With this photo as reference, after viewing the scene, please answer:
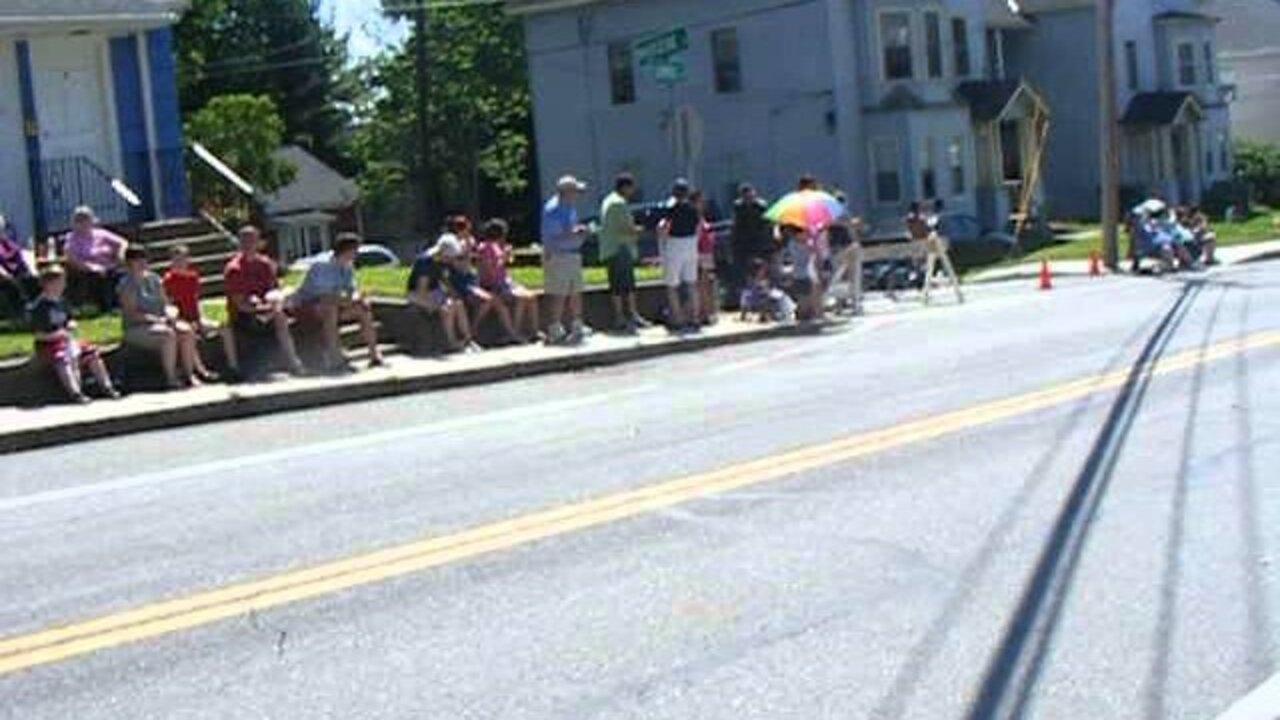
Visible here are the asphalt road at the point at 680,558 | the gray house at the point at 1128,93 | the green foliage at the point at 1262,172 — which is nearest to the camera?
the asphalt road at the point at 680,558

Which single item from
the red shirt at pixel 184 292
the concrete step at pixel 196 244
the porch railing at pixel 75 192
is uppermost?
the porch railing at pixel 75 192

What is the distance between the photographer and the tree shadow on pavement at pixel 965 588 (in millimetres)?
6000

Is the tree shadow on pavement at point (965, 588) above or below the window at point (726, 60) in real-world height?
below

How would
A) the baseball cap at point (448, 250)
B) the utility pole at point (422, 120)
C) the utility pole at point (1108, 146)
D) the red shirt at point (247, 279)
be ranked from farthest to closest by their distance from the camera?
the utility pole at point (422, 120) → the utility pole at point (1108, 146) → the baseball cap at point (448, 250) → the red shirt at point (247, 279)

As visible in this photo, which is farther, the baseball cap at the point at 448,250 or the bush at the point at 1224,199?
the bush at the point at 1224,199

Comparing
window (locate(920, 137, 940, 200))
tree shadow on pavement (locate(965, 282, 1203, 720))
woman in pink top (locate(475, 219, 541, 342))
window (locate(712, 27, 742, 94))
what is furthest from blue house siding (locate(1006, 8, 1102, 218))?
tree shadow on pavement (locate(965, 282, 1203, 720))

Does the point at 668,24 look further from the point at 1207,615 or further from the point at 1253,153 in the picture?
the point at 1207,615

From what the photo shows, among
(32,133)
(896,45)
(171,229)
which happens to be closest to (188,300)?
(171,229)

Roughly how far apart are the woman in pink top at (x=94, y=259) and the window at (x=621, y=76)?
29.4 metres

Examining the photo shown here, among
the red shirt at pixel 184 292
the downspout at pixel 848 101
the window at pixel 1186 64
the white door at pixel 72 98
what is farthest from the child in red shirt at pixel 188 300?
the window at pixel 1186 64

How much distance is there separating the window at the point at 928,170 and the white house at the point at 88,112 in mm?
24142

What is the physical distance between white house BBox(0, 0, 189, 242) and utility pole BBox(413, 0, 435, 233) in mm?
29505

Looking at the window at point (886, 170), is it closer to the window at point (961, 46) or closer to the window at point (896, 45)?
the window at point (896, 45)

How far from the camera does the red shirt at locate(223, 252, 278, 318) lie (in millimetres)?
16906
